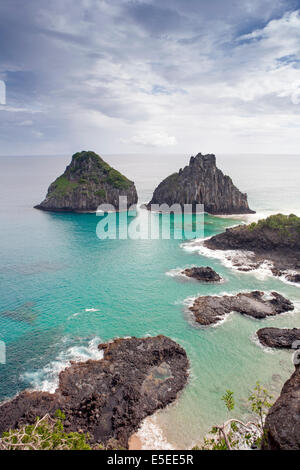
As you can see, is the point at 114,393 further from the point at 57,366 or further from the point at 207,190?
the point at 207,190

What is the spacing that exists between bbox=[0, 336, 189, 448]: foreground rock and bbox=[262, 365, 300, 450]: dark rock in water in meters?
14.4

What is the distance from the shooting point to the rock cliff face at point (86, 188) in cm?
13993

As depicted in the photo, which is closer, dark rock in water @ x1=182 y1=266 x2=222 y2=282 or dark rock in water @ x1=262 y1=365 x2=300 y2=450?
dark rock in water @ x1=262 y1=365 x2=300 y2=450

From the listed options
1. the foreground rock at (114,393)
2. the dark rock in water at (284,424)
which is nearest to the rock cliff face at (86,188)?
the foreground rock at (114,393)

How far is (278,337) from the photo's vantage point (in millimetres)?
43562

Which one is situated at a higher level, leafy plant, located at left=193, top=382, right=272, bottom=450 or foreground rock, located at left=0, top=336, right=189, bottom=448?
Result: leafy plant, located at left=193, top=382, right=272, bottom=450

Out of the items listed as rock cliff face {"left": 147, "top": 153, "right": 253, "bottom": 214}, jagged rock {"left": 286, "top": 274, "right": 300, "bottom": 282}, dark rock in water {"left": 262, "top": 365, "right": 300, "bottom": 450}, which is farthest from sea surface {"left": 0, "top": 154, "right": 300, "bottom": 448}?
rock cliff face {"left": 147, "top": 153, "right": 253, "bottom": 214}

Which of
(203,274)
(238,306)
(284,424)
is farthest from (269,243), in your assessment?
(284,424)

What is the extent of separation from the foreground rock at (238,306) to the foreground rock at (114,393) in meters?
10.2

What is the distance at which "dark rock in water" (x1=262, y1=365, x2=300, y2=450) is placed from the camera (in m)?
19.8

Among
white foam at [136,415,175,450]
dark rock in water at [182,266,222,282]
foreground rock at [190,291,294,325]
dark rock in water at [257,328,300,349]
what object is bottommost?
white foam at [136,415,175,450]

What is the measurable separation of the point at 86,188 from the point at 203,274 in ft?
309

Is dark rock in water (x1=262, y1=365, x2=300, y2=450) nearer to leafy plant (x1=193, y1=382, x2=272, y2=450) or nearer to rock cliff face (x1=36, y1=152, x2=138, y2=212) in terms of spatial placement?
leafy plant (x1=193, y1=382, x2=272, y2=450)

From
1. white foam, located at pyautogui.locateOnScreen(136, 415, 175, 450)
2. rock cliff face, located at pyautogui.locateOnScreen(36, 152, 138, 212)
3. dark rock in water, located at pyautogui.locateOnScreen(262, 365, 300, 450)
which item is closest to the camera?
dark rock in water, located at pyautogui.locateOnScreen(262, 365, 300, 450)
